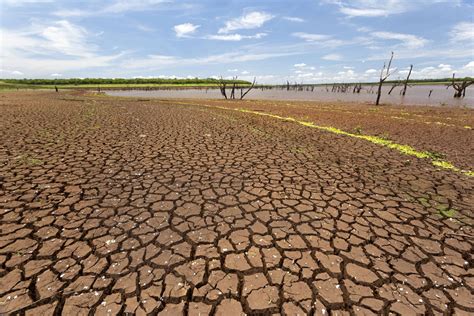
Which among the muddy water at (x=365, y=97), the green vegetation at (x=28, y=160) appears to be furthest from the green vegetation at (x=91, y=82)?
the green vegetation at (x=28, y=160)

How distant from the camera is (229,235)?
3.64m

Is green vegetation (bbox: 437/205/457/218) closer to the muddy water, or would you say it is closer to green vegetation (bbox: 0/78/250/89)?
the muddy water

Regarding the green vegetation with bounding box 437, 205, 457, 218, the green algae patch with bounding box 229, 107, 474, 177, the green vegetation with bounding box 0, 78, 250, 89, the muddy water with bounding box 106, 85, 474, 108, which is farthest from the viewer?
the green vegetation with bounding box 0, 78, 250, 89

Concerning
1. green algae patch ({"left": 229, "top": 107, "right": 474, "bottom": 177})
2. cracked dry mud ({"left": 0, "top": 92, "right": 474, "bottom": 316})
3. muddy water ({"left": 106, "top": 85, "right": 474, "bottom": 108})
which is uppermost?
muddy water ({"left": 106, "top": 85, "right": 474, "bottom": 108})

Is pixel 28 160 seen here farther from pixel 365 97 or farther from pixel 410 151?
pixel 365 97

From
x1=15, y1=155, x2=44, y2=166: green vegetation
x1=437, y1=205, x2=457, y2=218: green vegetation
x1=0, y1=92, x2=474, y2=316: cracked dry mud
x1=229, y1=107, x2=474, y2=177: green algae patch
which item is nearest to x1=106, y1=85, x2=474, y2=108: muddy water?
x1=229, y1=107, x2=474, y2=177: green algae patch

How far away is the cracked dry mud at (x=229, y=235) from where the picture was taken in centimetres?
262

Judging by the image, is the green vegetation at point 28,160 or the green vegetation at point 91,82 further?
the green vegetation at point 91,82

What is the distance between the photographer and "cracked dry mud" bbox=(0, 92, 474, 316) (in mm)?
2621

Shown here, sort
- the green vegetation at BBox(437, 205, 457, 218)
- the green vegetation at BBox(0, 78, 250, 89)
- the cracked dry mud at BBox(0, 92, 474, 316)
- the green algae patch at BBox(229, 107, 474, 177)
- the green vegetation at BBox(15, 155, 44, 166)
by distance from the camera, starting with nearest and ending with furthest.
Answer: the cracked dry mud at BBox(0, 92, 474, 316) < the green vegetation at BBox(437, 205, 457, 218) < the green vegetation at BBox(15, 155, 44, 166) < the green algae patch at BBox(229, 107, 474, 177) < the green vegetation at BBox(0, 78, 250, 89)

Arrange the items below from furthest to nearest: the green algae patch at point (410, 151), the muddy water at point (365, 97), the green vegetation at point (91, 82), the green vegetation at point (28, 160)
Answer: the green vegetation at point (91, 82) → the muddy water at point (365, 97) → the green algae patch at point (410, 151) → the green vegetation at point (28, 160)

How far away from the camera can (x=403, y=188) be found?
5391 millimetres

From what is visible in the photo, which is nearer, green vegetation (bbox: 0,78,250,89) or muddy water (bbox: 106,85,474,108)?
muddy water (bbox: 106,85,474,108)

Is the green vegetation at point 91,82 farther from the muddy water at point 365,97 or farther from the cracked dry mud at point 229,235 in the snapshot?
the cracked dry mud at point 229,235
